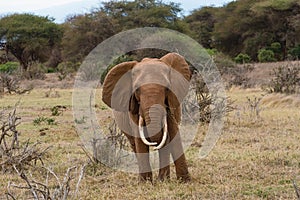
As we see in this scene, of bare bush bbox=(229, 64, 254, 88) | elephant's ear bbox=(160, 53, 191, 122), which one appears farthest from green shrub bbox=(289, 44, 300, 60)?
elephant's ear bbox=(160, 53, 191, 122)

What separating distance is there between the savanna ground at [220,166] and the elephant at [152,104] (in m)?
0.23

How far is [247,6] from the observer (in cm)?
3459

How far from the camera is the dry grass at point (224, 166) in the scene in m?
Result: 5.34

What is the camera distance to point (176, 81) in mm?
5996

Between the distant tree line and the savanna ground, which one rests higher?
the distant tree line

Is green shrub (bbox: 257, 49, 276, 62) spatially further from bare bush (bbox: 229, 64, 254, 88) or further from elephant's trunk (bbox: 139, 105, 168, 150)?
elephant's trunk (bbox: 139, 105, 168, 150)

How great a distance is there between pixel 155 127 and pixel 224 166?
5.00 ft

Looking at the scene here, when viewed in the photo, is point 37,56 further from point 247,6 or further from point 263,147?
point 263,147

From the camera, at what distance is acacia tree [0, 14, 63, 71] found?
36.3 metres

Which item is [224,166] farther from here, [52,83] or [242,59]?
[242,59]

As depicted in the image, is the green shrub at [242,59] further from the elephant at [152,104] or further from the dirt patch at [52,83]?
the elephant at [152,104]

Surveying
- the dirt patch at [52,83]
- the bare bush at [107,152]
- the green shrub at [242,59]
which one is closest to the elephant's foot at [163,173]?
the bare bush at [107,152]

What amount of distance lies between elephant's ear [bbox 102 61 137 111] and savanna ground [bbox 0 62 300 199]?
2.55ft

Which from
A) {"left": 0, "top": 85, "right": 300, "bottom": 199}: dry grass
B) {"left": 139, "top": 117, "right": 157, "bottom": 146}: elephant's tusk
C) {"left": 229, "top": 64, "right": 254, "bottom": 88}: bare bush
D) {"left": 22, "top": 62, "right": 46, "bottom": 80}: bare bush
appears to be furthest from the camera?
{"left": 22, "top": 62, "right": 46, "bottom": 80}: bare bush
